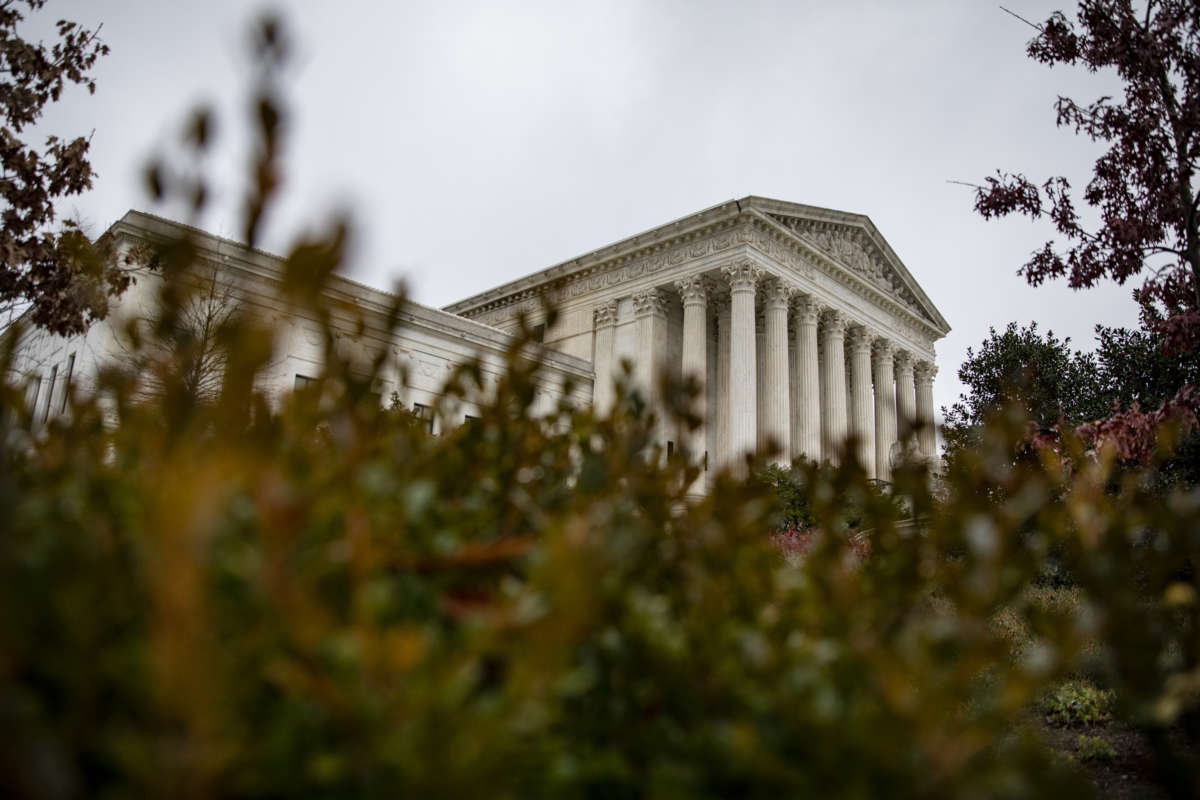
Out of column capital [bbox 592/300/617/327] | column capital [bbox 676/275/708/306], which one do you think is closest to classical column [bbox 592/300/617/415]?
column capital [bbox 592/300/617/327]

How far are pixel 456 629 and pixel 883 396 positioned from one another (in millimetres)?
39841

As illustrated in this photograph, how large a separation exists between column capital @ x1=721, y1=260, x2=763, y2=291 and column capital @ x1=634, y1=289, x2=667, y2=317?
382cm

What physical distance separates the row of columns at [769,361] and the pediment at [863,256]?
8.97 ft

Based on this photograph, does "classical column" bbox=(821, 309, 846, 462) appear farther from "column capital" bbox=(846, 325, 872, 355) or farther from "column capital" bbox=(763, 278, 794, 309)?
"column capital" bbox=(763, 278, 794, 309)

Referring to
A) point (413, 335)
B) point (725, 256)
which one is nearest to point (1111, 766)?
point (413, 335)

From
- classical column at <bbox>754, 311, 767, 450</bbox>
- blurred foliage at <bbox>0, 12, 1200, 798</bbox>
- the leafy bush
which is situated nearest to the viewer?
blurred foliage at <bbox>0, 12, 1200, 798</bbox>

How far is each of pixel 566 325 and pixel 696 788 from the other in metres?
35.6

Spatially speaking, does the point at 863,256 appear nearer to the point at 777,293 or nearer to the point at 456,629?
the point at 777,293

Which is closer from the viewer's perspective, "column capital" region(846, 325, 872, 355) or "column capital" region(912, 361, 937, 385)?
"column capital" region(846, 325, 872, 355)

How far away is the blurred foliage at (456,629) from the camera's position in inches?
32.8

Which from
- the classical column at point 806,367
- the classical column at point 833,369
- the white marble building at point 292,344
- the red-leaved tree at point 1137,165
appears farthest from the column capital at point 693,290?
the red-leaved tree at point 1137,165

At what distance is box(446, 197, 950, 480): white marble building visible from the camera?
2997cm

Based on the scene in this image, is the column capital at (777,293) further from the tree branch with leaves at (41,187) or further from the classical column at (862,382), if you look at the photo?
the tree branch with leaves at (41,187)

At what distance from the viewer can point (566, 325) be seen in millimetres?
36375
